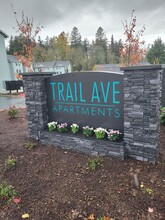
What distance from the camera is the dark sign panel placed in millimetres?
3157

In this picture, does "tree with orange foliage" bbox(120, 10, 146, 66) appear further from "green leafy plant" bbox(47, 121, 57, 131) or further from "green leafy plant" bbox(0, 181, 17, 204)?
"green leafy plant" bbox(0, 181, 17, 204)

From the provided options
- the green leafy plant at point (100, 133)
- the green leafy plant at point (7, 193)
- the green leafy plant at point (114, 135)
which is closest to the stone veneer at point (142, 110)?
the green leafy plant at point (114, 135)

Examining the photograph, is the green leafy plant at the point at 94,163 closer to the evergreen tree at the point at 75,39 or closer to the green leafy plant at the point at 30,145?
the green leafy plant at the point at 30,145

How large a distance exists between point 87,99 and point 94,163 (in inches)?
50.4

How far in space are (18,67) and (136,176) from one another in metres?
32.2

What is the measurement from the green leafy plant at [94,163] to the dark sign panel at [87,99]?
69 cm

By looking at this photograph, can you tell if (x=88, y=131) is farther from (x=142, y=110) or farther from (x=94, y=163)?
(x=142, y=110)

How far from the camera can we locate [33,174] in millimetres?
2896

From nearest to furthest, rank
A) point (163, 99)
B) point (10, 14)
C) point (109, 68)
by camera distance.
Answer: point (163, 99), point (10, 14), point (109, 68)

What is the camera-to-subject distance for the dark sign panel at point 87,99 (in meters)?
3.16

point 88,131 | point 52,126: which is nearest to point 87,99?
point 88,131

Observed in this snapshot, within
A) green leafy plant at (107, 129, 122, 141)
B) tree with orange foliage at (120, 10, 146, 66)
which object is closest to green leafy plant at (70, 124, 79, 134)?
green leafy plant at (107, 129, 122, 141)

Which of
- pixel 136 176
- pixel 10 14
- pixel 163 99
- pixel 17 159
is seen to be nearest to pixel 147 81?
pixel 136 176

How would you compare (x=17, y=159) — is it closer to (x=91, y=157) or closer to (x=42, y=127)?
(x=42, y=127)
